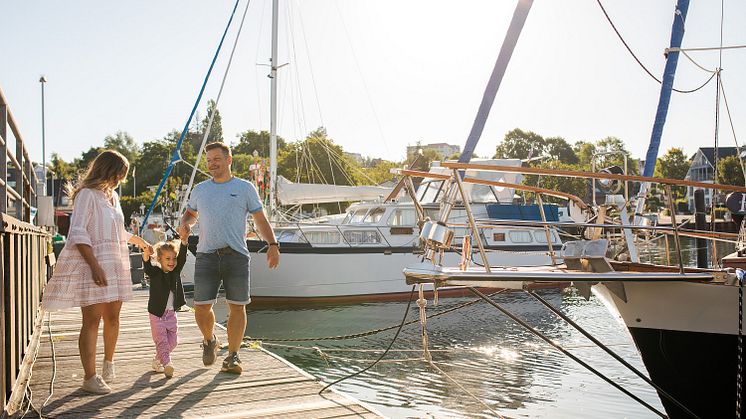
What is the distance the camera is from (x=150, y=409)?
464 cm

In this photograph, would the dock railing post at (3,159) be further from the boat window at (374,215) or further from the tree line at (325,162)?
the tree line at (325,162)

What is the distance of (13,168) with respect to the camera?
7668 mm

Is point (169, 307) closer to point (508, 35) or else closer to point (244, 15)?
point (508, 35)

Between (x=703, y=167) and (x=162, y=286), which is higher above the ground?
(x=703, y=167)

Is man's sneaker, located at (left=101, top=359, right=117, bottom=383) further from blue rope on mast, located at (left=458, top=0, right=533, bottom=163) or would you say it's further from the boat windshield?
the boat windshield

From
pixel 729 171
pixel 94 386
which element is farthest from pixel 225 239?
pixel 729 171

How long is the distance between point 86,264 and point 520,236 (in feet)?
58.2

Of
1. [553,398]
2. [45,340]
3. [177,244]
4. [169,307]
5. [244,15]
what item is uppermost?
[244,15]

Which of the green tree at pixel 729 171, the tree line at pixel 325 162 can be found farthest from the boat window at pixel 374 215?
the green tree at pixel 729 171

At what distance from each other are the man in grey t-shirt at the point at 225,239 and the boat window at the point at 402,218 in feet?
43.8

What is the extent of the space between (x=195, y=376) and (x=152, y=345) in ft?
5.76

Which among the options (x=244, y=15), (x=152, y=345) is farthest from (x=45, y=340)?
(x=244, y=15)

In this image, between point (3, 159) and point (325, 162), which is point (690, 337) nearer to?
point (3, 159)

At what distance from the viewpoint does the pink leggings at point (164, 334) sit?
226 inches
